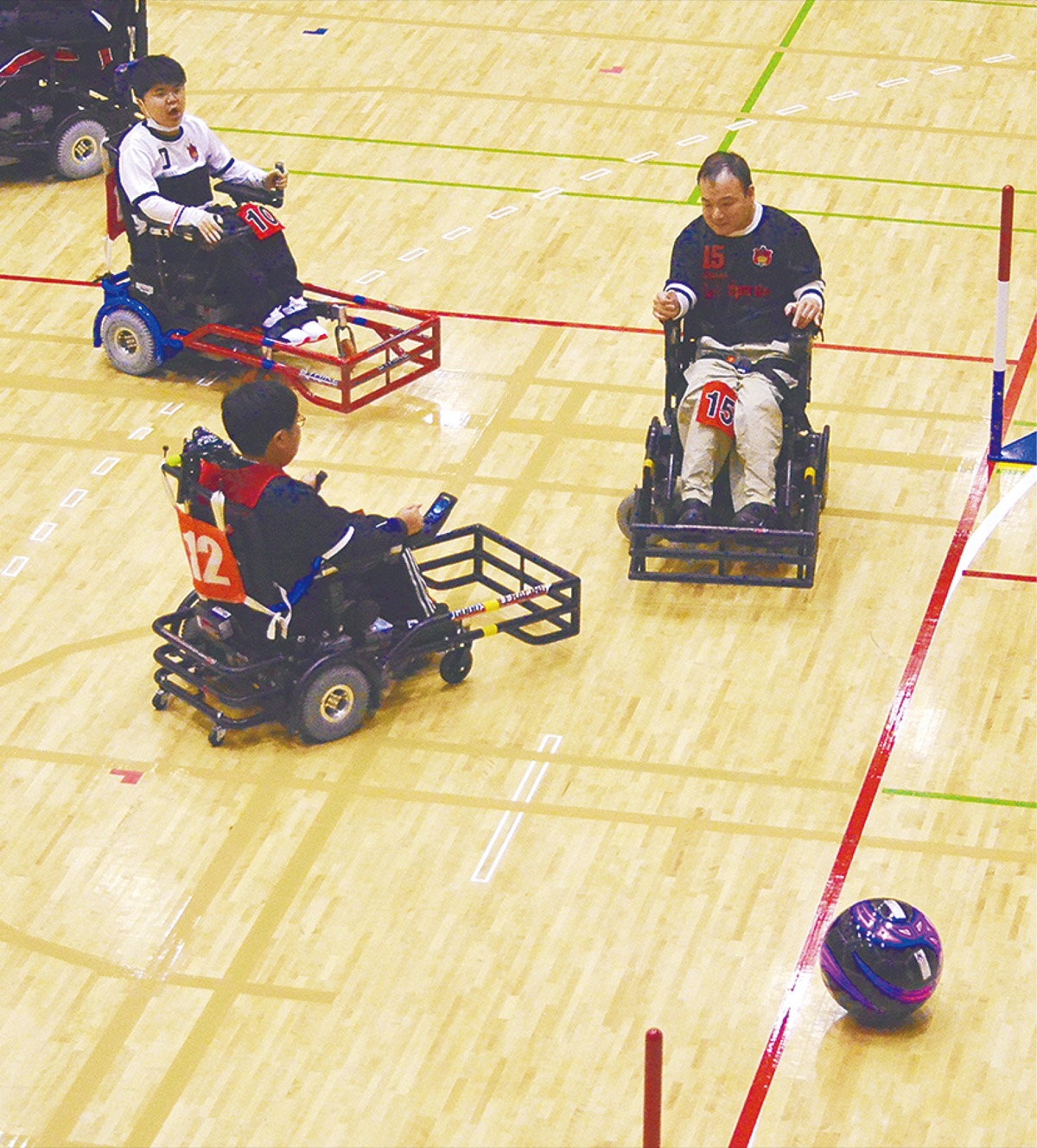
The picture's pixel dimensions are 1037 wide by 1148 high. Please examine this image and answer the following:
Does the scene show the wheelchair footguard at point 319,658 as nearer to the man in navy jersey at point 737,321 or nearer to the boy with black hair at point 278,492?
the boy with black hair at point 278,492

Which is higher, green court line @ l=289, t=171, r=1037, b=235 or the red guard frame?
the red guard frame

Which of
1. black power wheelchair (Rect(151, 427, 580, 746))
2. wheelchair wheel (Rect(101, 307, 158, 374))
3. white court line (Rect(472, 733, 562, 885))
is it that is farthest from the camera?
wheelchair wheel (Rect(101, 307, 158, 374))

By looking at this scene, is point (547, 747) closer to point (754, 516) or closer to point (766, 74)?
point (754, 516)

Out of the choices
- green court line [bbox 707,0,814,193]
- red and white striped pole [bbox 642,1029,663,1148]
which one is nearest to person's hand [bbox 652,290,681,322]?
green court line [bbox 707,0,814,193]

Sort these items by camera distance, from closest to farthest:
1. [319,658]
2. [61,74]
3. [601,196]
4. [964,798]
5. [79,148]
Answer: [964,798] → [319,658] → [601,196] → [61,74] → [79,148]

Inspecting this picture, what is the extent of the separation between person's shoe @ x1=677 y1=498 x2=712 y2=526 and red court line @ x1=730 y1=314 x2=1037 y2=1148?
1037mm

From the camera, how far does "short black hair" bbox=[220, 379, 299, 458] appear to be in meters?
8.88

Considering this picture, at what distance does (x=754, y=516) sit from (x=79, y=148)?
6.16 m

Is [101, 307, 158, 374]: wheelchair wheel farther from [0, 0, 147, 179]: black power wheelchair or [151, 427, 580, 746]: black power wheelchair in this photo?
[151, 427, 580, 746]: black power wheelchair

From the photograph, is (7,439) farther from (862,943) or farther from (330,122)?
(862,943)

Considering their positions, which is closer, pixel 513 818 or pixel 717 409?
pixel 513 818

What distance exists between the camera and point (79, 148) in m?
14.6

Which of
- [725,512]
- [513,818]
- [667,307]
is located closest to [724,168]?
[667,307]

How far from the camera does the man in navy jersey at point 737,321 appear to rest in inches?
405
